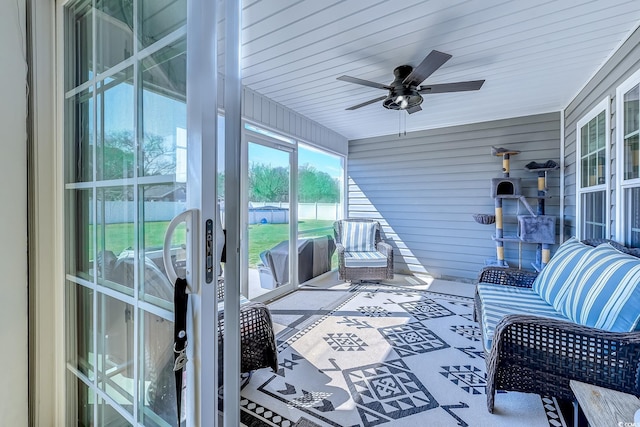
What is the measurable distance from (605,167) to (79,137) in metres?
3.78

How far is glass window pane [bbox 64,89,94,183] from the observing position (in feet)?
3.37

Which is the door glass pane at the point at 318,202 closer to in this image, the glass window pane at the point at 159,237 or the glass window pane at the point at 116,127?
the glass window pane at the point at 116,127

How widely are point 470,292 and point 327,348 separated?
98.5 inches

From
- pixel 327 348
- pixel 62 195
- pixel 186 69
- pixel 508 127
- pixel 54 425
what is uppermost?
pixel 508 127

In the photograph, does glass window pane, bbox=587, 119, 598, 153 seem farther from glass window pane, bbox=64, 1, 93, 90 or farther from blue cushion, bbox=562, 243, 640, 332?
glass window pane, bbox=64, 1, 93, 90

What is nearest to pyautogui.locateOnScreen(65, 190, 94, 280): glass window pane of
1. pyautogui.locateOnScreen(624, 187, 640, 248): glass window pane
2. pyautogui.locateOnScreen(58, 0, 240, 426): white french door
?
pyautogui.locateOnScreen(58, 0, 240, 426): white french door

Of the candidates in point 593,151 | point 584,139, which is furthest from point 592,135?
point 584,139

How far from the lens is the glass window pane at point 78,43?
40.5 inches

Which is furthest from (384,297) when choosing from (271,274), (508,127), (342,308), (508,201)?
(508,127)

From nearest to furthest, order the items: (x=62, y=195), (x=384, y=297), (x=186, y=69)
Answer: (x=186, y=69)
(x=62, y=195)
(x=384, y=297)

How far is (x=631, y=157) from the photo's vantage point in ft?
6.95

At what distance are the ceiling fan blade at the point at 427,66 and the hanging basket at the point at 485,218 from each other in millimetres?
2473

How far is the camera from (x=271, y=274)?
3703 millimetres

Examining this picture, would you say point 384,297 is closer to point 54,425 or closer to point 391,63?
point 391,63
